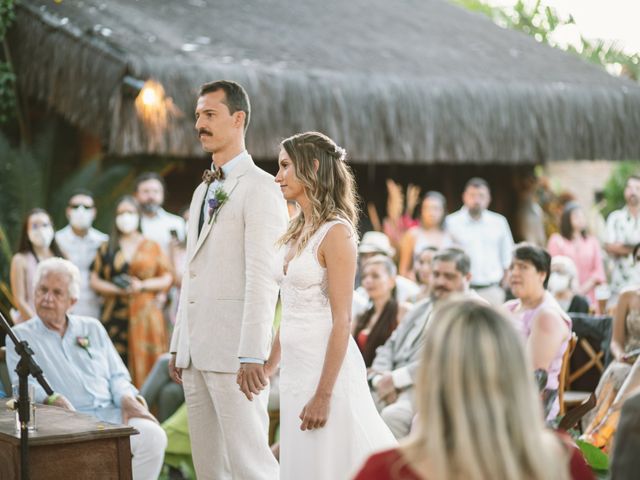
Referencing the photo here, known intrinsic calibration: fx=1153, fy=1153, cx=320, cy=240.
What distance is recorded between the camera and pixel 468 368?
2.38 meters

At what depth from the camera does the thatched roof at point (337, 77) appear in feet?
37.5

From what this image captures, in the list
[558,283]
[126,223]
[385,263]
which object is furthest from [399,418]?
[126,223]

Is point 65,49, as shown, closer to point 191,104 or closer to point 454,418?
point 191,104

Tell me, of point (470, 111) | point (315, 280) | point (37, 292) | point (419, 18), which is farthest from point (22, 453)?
point (419, 18)

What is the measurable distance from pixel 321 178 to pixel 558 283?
5007 mm

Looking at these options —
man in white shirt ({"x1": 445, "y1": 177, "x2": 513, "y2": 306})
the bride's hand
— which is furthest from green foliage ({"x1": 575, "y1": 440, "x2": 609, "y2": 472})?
man in white shirt ({"x1": 445, "y1": 177, "x2": 513, "y2": 306})

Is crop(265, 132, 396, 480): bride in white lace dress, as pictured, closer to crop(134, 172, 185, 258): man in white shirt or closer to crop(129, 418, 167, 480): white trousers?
crop(129, 418, 167, 480): white trousers

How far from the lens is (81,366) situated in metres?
5.95

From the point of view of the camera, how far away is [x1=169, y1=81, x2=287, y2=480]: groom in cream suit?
4.55 meters

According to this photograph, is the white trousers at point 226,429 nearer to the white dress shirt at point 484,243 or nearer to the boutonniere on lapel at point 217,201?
the boutonniere on lapel at point 217,201

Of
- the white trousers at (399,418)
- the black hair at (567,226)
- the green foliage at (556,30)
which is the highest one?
the green foliage at (556,30)

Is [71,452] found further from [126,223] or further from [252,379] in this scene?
[126,223]

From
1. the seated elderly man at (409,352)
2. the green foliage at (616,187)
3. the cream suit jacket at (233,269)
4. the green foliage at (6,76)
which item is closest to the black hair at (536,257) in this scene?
the seated elderly man at (409,352)

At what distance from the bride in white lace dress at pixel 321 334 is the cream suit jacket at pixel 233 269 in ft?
0.52
